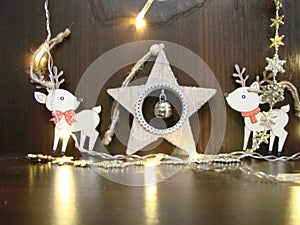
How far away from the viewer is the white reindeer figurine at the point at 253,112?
0.74 m

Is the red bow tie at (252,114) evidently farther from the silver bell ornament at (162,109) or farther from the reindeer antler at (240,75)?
the silver bell ornament at (162,109)

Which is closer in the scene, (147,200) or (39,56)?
(147,200)

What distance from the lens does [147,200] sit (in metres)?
0.41

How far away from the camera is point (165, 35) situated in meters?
0.77

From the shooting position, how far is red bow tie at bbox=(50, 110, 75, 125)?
2.42ft

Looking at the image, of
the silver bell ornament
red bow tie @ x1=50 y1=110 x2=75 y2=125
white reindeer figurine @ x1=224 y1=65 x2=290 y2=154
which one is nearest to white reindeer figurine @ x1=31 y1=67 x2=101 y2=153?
red bow tie @ x1=50 y1=110 x2=75 y2=125

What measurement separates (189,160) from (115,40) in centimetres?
30

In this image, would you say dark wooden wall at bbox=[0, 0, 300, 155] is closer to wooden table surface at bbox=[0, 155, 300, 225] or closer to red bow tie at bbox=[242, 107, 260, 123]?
red bow tie at bbox=[242, 107, 260, 123]

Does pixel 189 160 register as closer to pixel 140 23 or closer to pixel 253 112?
pixel 253 112

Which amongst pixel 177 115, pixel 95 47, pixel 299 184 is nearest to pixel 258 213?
pixel 299 184

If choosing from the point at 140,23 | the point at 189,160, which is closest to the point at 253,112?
the point at 189,160

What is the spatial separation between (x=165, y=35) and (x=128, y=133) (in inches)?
8.6

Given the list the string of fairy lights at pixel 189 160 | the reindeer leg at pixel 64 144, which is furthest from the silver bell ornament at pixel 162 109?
the reindeer leg at pixel 64 144

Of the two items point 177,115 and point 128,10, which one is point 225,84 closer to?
point 177,115
